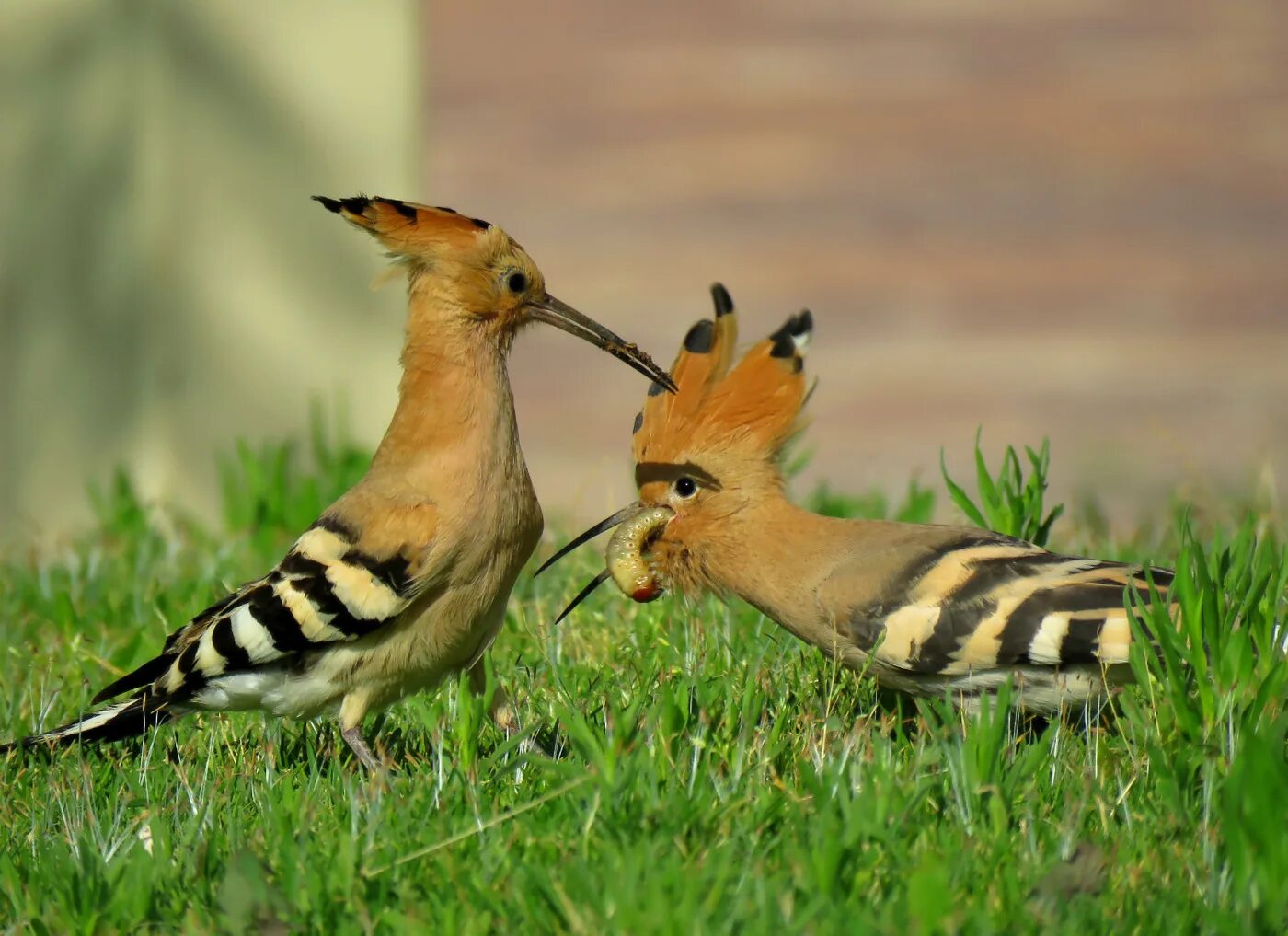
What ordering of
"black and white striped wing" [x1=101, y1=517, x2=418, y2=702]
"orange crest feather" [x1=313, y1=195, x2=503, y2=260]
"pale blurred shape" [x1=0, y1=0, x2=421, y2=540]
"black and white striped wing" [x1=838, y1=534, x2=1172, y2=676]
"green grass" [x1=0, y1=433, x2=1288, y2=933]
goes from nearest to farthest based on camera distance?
"green grass" [x1=0, y1=433, x2=1288, y2=933] → "black and white striped wing" [x1=838, y1=534, x2=1172, y2=676] → "black and white striped wing" [x1=101, y1=517, x2=418, y2=702] → "orange crest feather" [x1=313, y1=195, x2=503, y2=260] → "pale blurred shape" [x1=0, y1=0, x2=421, y2=540]

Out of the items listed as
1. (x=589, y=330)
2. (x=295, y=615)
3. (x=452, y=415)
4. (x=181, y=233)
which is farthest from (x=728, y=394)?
(x=181, y=233)

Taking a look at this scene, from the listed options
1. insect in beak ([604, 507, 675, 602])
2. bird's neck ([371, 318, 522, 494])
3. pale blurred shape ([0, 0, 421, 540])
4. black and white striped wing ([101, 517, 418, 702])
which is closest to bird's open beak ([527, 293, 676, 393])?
bird's neck ([371, 318, 522, 494])

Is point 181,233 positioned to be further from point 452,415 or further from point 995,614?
point 995,614

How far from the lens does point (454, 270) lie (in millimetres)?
3420

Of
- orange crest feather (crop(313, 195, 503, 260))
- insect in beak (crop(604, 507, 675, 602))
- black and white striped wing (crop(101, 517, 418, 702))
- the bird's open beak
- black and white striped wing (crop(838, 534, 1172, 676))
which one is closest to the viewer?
black and white striped wing (crop(838, 534, 1172, 676))

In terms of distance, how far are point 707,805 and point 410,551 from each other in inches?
34.3

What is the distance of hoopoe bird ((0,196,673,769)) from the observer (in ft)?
10.8

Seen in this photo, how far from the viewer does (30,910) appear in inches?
98.0

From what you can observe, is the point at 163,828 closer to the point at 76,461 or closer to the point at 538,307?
the point at 538,307

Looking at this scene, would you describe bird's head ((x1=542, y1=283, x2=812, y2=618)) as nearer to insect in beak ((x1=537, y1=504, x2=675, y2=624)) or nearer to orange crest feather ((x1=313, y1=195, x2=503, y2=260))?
insect in beak ((x1=537, y1=504, x2=675, y2=624))

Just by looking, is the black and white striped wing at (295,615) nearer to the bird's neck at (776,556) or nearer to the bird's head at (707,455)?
the bird's head at (707,455)

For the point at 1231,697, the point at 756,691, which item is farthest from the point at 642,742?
the point at 1231,697

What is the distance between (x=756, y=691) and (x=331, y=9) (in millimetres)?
3468

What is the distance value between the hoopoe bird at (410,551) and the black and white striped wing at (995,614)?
0.63m
